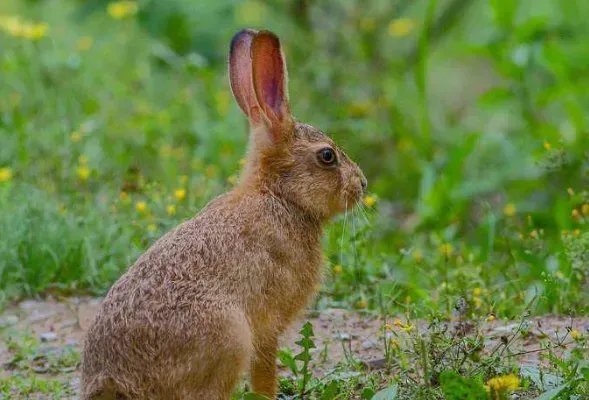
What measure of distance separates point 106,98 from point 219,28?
1.43 m

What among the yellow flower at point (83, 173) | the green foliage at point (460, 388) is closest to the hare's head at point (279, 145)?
the green foliage at point (460, 388)

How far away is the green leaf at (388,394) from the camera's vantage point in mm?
4891

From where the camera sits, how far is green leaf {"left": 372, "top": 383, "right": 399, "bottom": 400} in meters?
4.89

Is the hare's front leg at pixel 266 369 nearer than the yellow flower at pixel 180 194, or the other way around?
the hare's front leg at pixel 266 369

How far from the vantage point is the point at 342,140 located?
901cm

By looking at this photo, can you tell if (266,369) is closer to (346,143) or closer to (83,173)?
(83,173)

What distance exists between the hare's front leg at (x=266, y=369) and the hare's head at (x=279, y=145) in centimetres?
67

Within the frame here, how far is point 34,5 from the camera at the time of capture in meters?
11.1

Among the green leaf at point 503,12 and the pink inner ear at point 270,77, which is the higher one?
the green leaf at point 503,12

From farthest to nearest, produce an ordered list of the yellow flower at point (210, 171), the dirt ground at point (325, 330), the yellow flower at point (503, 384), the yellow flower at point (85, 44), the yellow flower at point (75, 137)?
the yellow flower at point (85, 44) < the yellow flower at point (75, 137) < the yellow flower at point (210, 171) < the dirt ground at point (325, 330) < the yellow flower at point (503, 384)

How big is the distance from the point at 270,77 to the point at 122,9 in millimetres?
4536

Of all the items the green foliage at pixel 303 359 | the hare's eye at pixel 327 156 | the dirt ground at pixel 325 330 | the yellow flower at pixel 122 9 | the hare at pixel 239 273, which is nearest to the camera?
the hare at pixel 239 273

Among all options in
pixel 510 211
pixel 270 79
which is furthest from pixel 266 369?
pixel 510 211

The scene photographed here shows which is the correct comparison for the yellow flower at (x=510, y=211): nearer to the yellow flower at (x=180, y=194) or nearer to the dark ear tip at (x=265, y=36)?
the yellow flower at (x=180, y=194)
